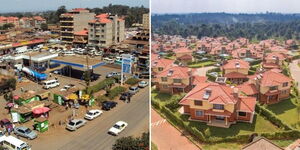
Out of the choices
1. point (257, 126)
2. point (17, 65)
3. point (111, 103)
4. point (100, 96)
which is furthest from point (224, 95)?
point (17, 65)

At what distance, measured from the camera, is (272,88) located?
4.62m

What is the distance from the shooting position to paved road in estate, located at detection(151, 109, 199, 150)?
3387 mm

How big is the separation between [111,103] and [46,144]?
4.00ft

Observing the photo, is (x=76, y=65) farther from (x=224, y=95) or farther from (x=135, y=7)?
(x=135, y=7)

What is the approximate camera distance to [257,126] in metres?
3.92

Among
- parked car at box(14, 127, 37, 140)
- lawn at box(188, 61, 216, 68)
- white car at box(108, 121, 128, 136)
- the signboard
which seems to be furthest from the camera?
lawn at box(188, 61, 216, 68)

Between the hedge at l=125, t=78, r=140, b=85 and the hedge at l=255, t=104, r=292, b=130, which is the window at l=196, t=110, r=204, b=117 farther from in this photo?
the hedge at l=125, t=78, r=140, b=85

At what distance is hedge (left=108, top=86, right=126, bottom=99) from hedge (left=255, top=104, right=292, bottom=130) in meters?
2.02

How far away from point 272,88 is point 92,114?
107 inches

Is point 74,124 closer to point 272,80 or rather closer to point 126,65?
point 126,65

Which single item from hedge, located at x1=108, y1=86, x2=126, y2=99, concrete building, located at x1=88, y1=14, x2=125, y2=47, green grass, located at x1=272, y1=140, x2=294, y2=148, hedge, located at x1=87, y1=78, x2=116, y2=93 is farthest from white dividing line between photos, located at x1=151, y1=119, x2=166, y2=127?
concrete building, located at x1=88, y1=14, x2=125, y2=47

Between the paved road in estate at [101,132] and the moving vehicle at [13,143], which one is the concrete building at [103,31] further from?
the moving vehicle at [13,143]

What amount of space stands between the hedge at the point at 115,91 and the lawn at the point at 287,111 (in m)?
2.23

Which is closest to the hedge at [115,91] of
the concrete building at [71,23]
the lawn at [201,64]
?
the lawn at [201,64]
